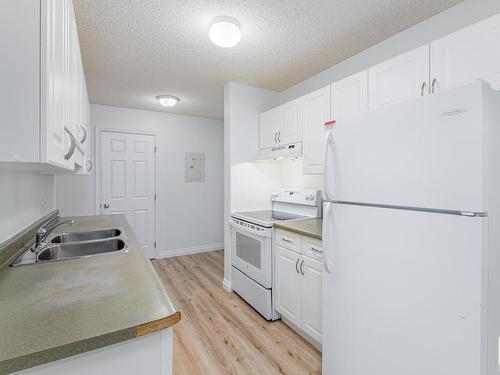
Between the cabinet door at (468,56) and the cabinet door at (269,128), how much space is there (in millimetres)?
1559

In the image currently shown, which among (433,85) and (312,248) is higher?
(433,85)

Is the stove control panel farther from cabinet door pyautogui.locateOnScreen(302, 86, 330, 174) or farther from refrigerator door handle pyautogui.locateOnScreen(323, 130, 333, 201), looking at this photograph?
refrigerator door handle pyautogui.locateOnScreen(323, 130, 333, 201)

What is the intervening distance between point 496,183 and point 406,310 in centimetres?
64

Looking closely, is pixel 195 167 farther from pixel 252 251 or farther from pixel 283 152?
pixel 252 251

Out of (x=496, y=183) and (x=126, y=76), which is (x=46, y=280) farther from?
(x=126, y=76)

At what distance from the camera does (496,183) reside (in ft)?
3.31

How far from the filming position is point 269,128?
299 cm

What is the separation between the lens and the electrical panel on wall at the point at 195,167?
179 inches

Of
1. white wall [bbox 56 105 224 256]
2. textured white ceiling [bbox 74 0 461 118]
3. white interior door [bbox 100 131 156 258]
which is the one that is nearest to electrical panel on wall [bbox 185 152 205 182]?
white wall [bbox 56 105 224 256]

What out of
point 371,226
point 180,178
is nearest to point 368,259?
point 371,226

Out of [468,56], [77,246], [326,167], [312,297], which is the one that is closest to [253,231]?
[312,297]

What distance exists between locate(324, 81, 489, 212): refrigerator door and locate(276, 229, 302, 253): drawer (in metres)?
0.73

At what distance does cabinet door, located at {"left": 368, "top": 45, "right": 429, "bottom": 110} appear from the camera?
161 cm

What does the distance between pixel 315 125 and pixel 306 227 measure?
0.95 m
